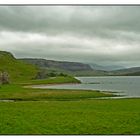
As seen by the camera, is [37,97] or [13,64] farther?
[13,64]

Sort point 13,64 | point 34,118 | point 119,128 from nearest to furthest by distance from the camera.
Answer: point 119,128 < point 34,118 < point 13,64

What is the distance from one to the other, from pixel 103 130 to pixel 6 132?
14.7ft

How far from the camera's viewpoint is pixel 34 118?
2116 centimetres

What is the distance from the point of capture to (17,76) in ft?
445

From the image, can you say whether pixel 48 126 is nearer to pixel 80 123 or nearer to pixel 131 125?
pixel 80 123

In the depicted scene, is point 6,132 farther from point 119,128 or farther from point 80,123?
point 119,128
